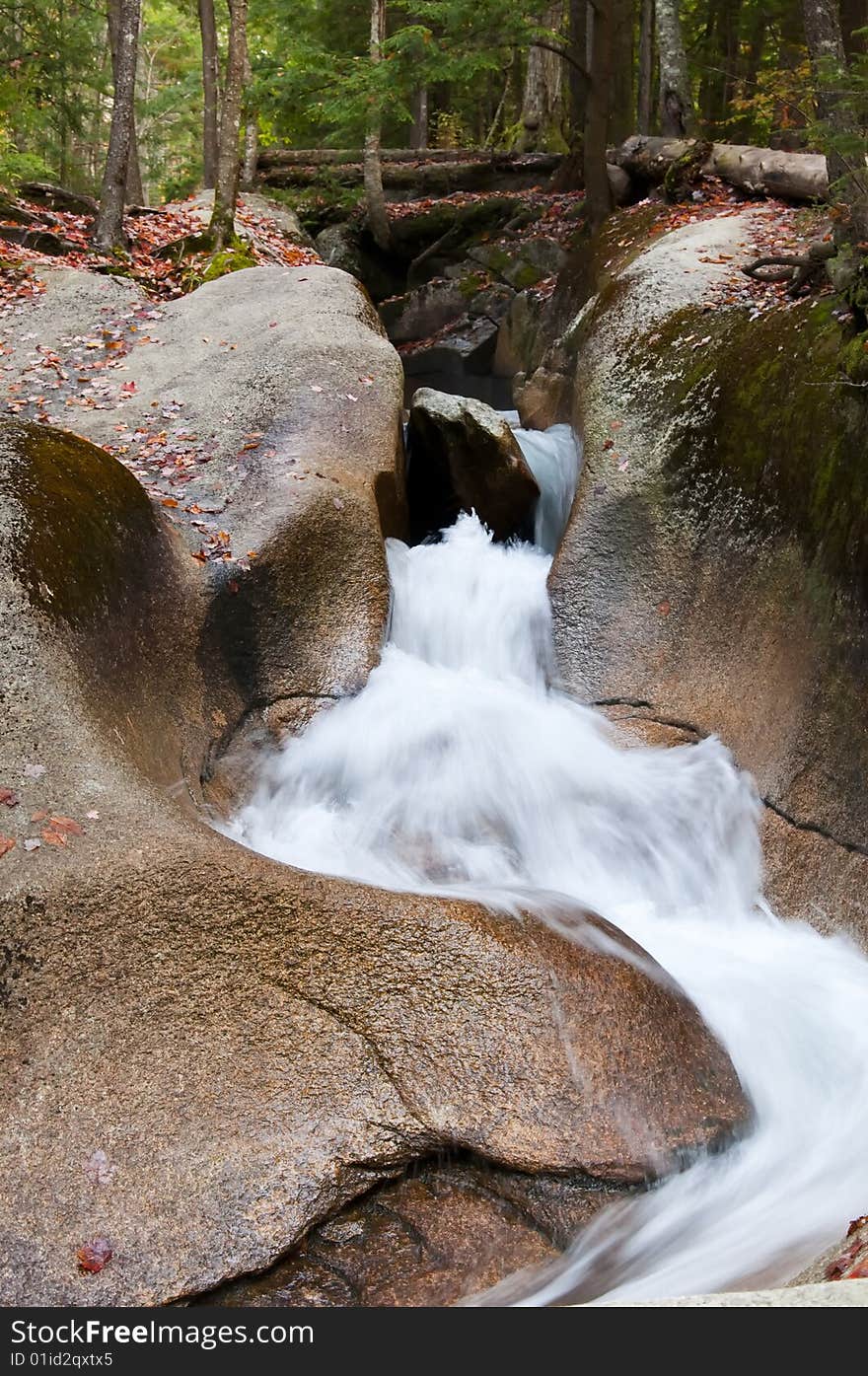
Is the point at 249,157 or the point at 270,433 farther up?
the point at 249,157

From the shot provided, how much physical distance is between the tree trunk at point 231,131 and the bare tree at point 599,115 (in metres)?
4.62

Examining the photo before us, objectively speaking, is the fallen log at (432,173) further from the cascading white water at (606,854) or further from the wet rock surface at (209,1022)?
the wet rock surface at (209,1022)

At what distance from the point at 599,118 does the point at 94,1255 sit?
49.5ft

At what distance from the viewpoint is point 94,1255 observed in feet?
13.0

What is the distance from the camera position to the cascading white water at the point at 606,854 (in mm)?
4586

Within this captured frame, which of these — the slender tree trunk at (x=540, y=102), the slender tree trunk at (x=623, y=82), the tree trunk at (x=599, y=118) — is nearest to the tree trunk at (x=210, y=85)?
the slender tree trunk at (x=540, y=102)

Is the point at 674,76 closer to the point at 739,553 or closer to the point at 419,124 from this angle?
the point at 419,124

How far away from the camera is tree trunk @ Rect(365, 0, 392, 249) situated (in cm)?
1658

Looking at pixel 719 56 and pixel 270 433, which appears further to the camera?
pixel 719 56

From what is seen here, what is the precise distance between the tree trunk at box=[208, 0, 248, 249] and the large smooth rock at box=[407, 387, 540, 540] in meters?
5.30

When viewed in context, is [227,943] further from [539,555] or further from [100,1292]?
[539,555]

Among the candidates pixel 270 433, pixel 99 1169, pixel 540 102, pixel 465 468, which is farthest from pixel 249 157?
pixel 99 1169

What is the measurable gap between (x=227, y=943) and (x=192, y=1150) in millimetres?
932

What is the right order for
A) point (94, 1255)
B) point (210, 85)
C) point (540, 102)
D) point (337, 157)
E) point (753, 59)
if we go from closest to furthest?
point (94, 1255)
point (210, 85)
point (337, 157)
point (540, 102)
point (753, 59)
